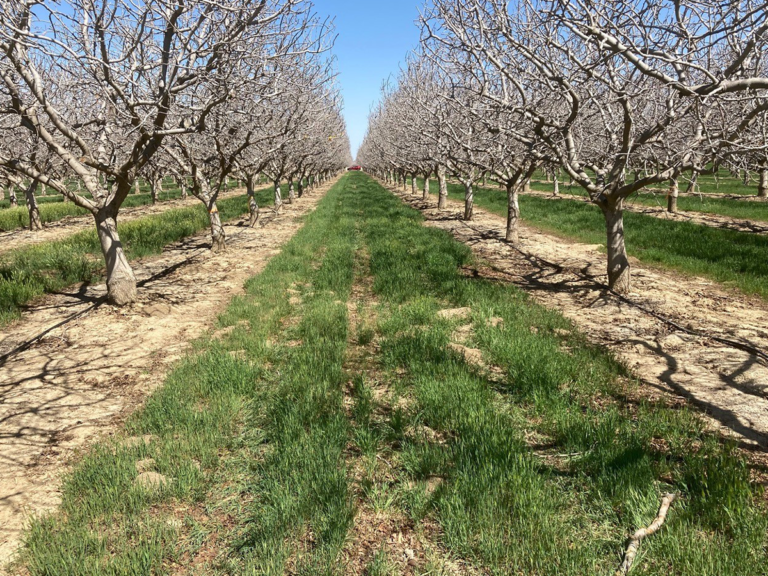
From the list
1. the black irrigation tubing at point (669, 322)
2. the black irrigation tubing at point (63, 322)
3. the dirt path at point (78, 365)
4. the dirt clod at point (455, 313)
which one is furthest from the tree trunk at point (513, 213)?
the black irrigation tubing at point (63, 322)

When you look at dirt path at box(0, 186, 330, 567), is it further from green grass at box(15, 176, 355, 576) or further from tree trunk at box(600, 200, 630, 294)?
tree trunk at box(600, 200, 630, 294)

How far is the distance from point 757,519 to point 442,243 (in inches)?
356

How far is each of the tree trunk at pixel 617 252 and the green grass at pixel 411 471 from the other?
2.59 m

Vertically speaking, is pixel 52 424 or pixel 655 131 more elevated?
pixel 655 131

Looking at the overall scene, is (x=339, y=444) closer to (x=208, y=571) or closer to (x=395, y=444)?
(x=395, y=444)

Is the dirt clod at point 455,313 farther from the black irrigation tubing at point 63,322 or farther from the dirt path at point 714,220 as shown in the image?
the dirt path at point 714,220

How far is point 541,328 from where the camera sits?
5.34 metres

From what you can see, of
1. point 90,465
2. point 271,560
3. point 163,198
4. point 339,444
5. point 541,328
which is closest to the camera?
point 271,560

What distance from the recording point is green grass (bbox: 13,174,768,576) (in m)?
2.18

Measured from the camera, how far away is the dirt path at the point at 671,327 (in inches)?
147

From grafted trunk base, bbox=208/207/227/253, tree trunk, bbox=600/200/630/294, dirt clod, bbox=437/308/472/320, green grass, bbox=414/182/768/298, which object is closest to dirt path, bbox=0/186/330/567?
grafted trunk base, bbox=208/207/227/253

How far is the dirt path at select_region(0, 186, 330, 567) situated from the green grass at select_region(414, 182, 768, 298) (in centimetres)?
857

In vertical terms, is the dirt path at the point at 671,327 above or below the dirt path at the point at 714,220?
below

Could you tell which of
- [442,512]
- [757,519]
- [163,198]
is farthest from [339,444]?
[163,198]
